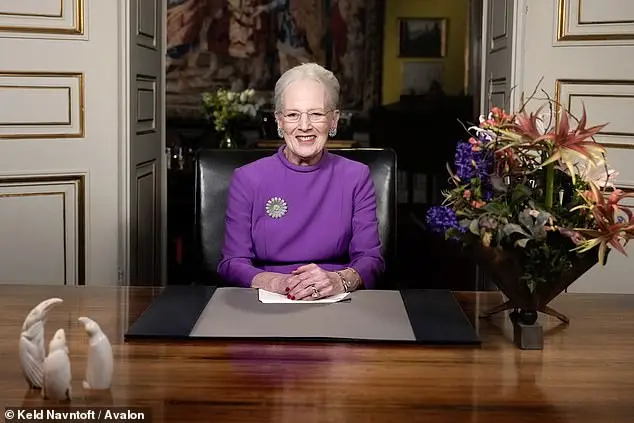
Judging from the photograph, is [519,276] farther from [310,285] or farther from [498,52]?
[498,52]

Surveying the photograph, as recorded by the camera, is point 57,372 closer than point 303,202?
Yes

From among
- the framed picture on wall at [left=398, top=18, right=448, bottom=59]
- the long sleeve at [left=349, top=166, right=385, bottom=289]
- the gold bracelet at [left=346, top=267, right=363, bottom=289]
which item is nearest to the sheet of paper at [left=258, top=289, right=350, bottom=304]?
the gold bracelet at [left=346, top=267, right=363, bottom=289]

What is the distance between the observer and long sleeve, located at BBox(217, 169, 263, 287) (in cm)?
235

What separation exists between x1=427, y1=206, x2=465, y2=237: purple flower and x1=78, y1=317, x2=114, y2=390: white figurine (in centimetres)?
59

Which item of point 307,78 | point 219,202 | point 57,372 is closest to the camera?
point 57,372

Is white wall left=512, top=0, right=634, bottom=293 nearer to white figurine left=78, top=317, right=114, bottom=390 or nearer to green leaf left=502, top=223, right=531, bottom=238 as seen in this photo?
green leaf left=502, top=223, right=531, bottom=238

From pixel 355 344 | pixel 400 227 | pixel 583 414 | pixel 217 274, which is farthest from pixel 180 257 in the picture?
pixel 583 414

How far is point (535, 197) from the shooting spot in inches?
61.9

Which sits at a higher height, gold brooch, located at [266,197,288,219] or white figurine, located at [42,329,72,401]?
gold brooch, located at [266,197,288,219]

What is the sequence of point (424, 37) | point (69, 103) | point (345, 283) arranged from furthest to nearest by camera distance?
point (424, 37) → point (69, 103) → point (345, 283)

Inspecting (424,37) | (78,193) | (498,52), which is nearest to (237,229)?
(78,193)

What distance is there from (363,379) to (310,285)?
0.53 metres

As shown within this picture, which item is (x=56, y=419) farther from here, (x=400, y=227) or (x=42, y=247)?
(x=400, y=227)

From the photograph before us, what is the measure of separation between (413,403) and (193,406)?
313 millimetres
